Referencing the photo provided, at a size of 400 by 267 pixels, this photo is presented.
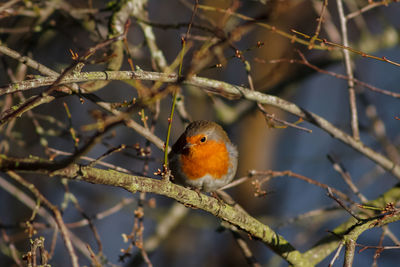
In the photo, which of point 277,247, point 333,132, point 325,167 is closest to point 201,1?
point 325,167

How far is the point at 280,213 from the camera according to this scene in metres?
8.32

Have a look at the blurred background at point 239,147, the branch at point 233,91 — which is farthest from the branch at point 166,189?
the blurred background at point 239,147

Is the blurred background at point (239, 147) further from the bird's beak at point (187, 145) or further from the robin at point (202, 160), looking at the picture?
the bird's beak at point (187, 145)

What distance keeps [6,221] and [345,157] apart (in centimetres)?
561

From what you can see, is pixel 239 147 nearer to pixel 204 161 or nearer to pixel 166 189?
pixel 204 161

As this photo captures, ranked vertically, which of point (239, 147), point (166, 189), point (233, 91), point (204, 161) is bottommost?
point (166, 189)

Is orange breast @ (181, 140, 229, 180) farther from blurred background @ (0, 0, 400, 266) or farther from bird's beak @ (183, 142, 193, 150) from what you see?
blurred background @ (0, 0, 400, 266)

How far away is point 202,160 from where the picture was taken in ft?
11.9

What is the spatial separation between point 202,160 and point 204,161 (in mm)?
18

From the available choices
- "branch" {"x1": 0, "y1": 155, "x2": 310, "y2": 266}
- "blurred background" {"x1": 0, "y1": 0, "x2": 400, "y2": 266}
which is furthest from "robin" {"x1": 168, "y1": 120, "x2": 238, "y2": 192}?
"blurred background" {"x1": 0, "y1": 0, "x2": 400, "y2": 266}

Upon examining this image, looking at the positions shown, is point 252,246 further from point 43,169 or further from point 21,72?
point 43,169

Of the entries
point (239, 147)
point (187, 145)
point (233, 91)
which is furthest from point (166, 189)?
point (239, 147)

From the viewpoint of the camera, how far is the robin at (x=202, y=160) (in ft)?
11.9

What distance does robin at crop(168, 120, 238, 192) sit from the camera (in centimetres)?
362
